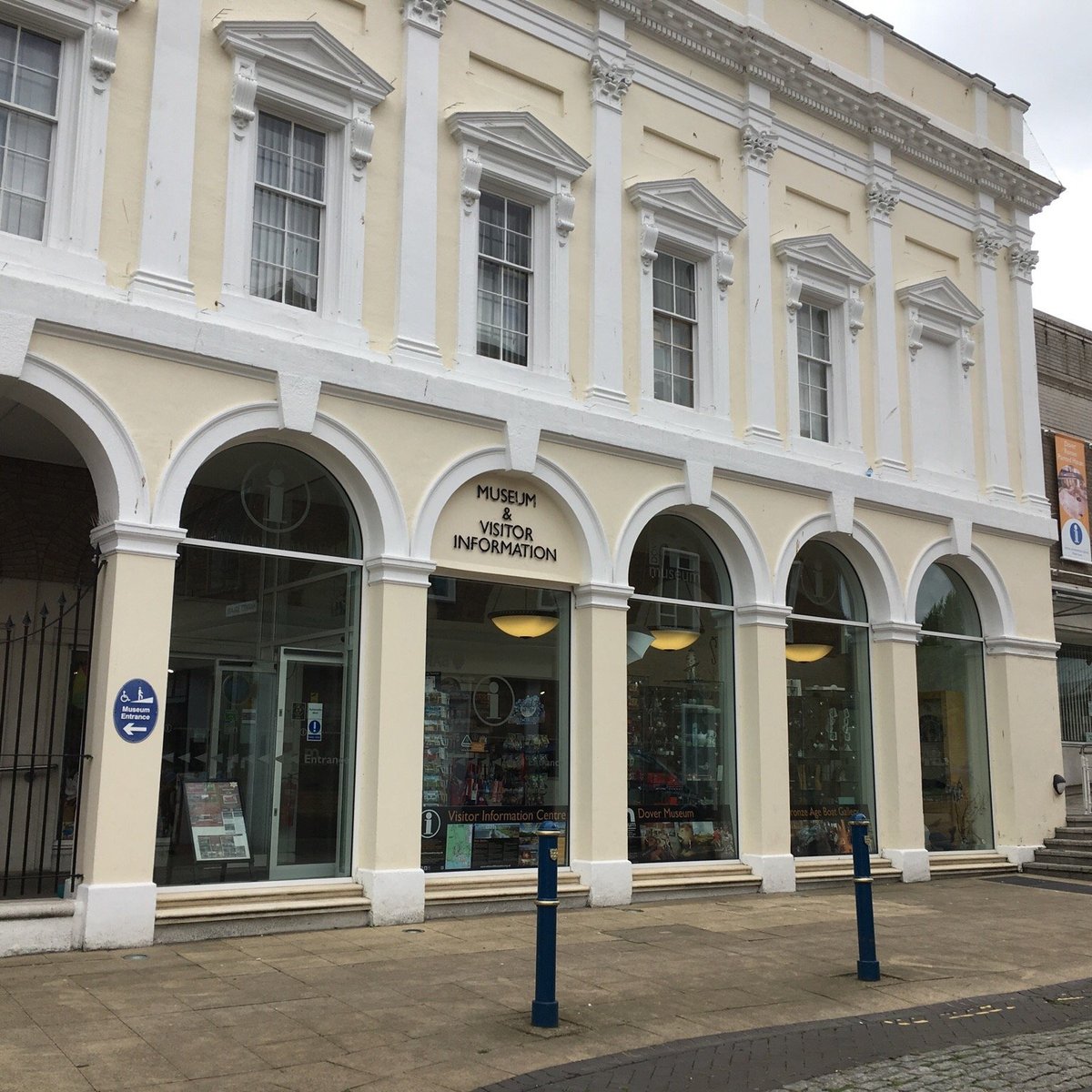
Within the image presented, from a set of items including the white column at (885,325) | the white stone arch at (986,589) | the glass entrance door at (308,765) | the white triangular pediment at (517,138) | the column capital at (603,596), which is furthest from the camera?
the white stone arch at (986,589)

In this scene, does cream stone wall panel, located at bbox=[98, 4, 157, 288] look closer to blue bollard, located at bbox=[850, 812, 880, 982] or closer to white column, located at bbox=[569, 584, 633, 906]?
white column, located at bbox=[569, 584, 633, 906]

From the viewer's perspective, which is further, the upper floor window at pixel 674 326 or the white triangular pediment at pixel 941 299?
the white triangular pediment at pixel 941 299

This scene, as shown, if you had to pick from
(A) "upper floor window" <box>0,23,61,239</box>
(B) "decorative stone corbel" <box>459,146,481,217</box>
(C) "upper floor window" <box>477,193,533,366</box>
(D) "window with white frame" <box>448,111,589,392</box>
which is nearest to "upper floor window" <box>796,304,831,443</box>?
(D) "window with white frame" <box>448,111,589,392</box>

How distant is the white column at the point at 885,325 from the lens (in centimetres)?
1692

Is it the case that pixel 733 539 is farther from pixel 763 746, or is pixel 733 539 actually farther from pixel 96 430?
pixel 96 430

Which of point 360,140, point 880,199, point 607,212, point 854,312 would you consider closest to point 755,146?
point 880,199

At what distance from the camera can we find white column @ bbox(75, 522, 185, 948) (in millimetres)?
9648

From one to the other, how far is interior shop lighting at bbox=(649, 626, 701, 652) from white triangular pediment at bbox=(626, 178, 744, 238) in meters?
5.00

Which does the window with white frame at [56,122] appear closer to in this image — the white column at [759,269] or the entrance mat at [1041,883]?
the white column at [759,269]

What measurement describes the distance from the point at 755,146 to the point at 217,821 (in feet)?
35.2

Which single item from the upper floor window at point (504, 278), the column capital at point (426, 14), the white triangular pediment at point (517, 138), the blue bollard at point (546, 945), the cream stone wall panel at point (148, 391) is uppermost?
the column capital at point (426, 14)

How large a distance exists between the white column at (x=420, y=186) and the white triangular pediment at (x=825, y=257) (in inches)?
210

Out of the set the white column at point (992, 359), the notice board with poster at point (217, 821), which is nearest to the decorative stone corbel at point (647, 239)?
the white column at point (992, 359)

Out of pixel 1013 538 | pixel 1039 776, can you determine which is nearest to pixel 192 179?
pixel 1013 538
